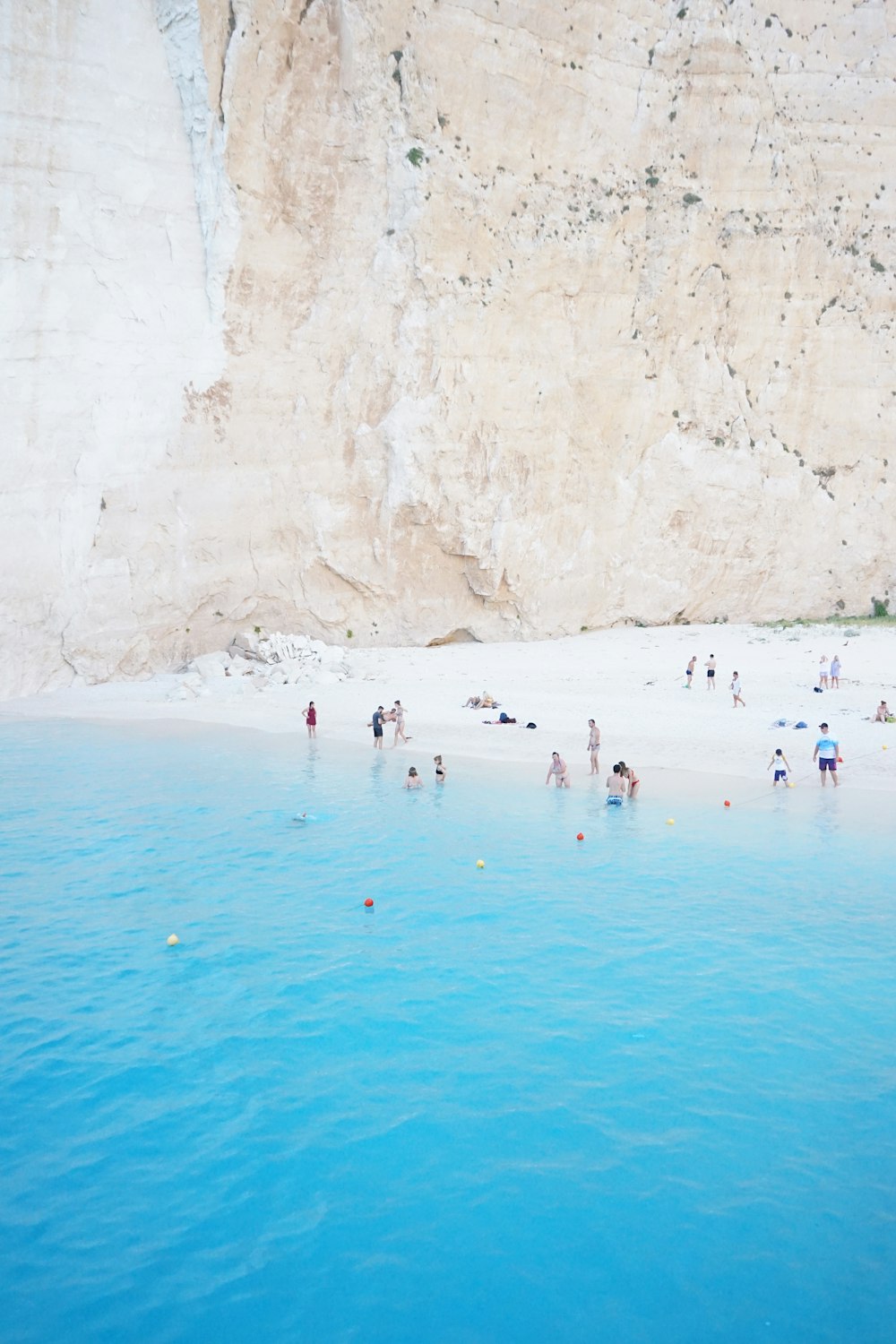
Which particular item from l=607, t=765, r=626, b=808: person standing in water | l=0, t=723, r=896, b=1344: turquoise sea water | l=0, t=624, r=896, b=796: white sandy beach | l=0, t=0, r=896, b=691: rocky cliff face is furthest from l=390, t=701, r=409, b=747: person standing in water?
l=0, t=0, r=896, b=691: rocky cliff face

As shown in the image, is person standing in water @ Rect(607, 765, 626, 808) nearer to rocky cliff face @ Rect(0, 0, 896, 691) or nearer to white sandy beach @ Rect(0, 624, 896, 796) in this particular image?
white sandy beach @ Rect(0, 624, 896, 796)

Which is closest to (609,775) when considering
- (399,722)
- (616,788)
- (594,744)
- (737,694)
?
(594,744)

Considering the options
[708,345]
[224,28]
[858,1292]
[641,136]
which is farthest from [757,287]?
[858,1292]

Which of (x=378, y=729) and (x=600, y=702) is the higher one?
(x=600, y=702)

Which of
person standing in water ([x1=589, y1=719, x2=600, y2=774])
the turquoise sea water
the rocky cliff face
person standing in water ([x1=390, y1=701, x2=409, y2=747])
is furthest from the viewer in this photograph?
the rocky cliff face

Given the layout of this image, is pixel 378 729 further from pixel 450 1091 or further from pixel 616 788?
pixel 450 1091

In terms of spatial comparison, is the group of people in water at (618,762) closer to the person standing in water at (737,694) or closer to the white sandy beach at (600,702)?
the person standing in water at (737,694)
